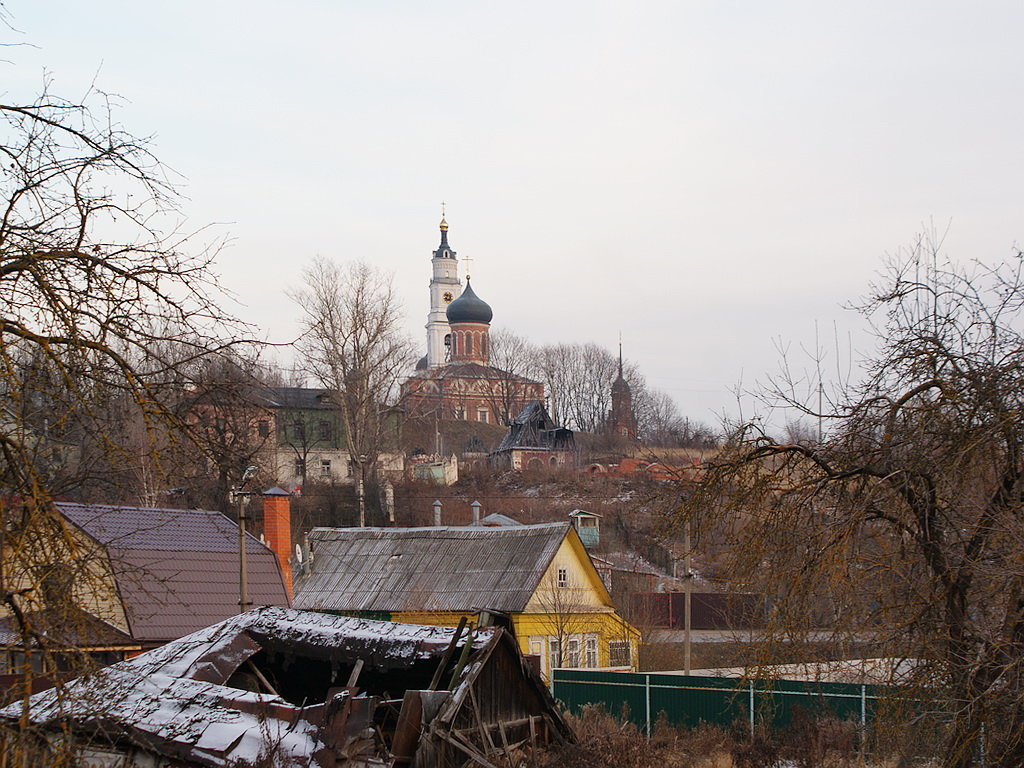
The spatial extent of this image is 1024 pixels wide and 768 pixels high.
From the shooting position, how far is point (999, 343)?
867cm

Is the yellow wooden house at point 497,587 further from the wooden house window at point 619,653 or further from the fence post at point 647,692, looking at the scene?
the fence post at point 647,692

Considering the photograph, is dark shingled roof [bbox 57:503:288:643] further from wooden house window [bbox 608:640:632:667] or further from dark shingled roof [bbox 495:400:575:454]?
dark shingled roof [bbox 495:400:575:454]

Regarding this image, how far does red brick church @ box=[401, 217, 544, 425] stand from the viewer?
89.9 metres

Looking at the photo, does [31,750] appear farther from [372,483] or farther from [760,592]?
[372,483]


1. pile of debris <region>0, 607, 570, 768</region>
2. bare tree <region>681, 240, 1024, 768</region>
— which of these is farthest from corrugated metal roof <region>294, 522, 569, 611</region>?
bare tree <region>681, 240, 1024, 768</region>

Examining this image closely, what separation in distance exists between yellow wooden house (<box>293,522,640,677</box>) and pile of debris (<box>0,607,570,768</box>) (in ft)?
52.3

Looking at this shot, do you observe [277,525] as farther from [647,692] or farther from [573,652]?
[647,692]

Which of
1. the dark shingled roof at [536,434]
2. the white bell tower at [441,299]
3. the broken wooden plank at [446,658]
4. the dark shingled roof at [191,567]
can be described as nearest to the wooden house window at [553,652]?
the dark shingled roof at [191,567]

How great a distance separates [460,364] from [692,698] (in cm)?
7591

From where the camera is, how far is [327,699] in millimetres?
10836

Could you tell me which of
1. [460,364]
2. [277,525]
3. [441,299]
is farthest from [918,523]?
[441,299]

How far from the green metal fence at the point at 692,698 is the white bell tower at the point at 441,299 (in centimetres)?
8776

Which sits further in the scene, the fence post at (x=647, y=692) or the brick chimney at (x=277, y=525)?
the brick chimney at (x=277, y=525)

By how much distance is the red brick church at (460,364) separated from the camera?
3538 inches
